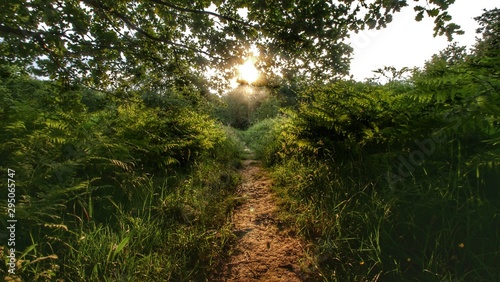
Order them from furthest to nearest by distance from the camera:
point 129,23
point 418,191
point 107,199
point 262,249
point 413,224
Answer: point 129,23, point 107,199, point 262,249, point 418,191, point 413,224

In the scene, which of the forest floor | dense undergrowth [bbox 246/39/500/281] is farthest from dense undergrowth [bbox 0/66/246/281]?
dense undergrowth [bbox 246/39/500/281]

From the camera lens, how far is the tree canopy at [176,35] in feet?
9.18

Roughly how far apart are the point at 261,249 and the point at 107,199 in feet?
6.87

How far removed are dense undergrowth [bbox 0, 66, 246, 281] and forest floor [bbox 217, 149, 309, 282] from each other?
208 mm

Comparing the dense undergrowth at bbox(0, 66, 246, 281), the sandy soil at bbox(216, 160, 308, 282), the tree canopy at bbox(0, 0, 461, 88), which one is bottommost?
the sandy soil at bbox(216, 160, 308, 282)

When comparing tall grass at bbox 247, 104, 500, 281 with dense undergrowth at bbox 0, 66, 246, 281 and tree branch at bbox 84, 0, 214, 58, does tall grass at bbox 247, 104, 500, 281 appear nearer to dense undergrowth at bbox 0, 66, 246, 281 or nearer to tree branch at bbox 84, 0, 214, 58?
dense undergrowth at bbox 0, 66, 246, 281

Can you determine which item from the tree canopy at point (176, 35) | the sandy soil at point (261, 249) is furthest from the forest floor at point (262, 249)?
the tree canopy at point (176, 35)

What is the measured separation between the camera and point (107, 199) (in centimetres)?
293

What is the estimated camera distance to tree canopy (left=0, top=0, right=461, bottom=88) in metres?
2.80

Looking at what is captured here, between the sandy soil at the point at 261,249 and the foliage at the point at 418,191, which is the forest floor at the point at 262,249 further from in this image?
the foliage at the point at 418,191

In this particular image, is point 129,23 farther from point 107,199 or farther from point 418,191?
point 418,191

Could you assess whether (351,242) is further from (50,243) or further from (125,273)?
(50,243)

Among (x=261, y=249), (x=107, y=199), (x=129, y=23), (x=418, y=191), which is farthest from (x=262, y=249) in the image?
(x=129, y=23)

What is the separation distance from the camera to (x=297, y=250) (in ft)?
8.15
